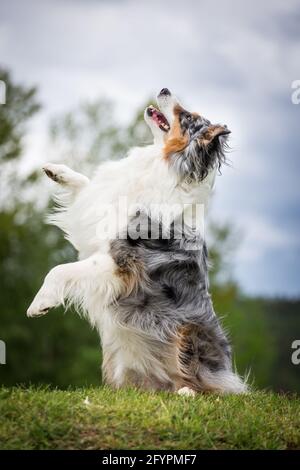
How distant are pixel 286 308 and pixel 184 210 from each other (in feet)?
197

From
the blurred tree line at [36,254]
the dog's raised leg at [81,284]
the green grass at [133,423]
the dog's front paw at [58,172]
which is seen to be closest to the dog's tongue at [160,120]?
the dog's front paw at [58,172]

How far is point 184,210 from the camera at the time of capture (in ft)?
26.4

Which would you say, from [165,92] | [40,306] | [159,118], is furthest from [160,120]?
[40,306]

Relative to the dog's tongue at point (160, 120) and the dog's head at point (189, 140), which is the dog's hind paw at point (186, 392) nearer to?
the dog's head at point (189, 140)

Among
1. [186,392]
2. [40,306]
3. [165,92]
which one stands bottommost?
[186,392]

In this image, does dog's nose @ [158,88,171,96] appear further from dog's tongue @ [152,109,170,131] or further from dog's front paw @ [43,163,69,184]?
dog's front paw @ [43,163,69,184]

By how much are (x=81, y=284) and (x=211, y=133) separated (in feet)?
6.92

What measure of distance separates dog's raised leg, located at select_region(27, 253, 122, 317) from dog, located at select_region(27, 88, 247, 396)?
0.01 meters

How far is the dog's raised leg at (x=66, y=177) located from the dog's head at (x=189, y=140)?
3.64ft

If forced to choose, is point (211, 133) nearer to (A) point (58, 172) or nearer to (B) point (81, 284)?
(A) point (58, 172)

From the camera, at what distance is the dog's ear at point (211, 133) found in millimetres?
7875

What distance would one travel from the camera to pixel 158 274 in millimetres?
7746

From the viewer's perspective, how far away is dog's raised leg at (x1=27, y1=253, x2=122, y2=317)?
7621 millimetres

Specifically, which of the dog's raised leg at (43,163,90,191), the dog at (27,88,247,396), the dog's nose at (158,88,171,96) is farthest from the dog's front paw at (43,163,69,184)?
the dog's nose at (158,88,171,96)
